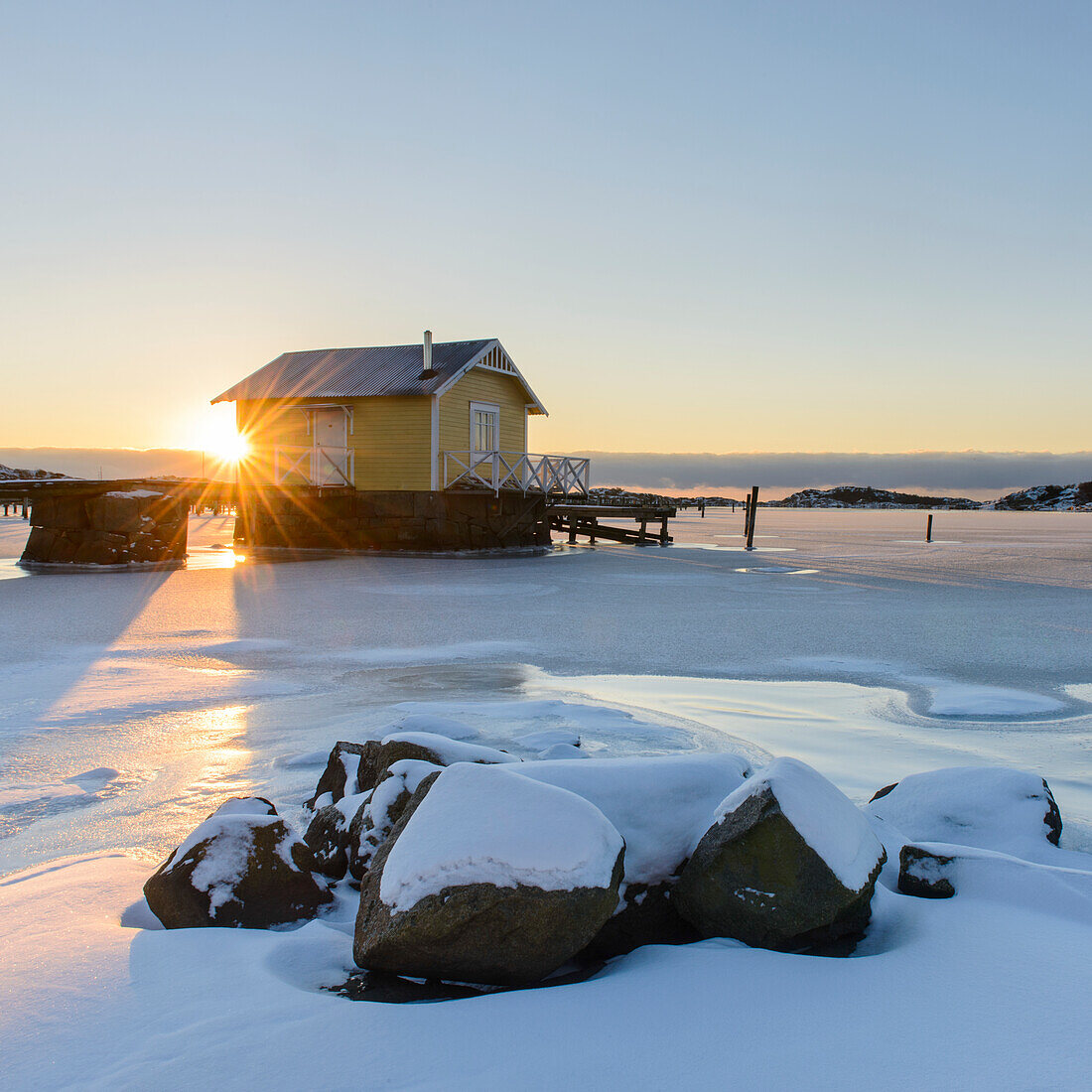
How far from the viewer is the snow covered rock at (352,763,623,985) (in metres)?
2.35

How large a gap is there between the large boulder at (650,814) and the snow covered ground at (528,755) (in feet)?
0.48

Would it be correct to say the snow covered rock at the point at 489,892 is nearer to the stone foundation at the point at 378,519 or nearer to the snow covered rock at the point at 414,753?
the snow covered rock at the point at 414,753

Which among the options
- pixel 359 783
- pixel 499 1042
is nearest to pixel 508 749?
pixel 359 783

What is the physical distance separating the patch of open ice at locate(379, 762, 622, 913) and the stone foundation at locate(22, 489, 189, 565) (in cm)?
1758

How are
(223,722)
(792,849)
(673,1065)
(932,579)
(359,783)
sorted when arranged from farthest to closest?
(932,579) → (223,722) → (359,783) → (792,849) → (673,1065)

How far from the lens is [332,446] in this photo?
23.1 m

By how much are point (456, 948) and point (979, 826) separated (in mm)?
2299

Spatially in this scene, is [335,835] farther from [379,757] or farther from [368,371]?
[368,371]

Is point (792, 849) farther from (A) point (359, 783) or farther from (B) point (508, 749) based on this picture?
(B) point (508, 749)

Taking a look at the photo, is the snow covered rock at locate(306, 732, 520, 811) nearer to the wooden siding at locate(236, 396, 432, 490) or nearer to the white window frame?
the wooden siding at locate(236, 396, 432, 490)

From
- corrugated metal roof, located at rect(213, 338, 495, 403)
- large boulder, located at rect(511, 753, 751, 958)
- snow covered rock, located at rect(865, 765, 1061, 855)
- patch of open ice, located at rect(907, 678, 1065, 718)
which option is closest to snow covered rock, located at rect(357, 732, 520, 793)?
large boulder, located at rect(511, 753, 751, 958)

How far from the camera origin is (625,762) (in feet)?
10.3

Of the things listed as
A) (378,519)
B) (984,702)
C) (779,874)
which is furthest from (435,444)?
(779,874)

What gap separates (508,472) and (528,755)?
1989 centimetres
